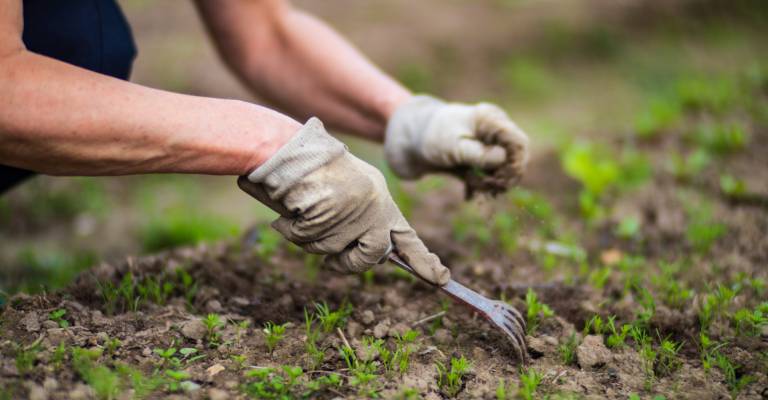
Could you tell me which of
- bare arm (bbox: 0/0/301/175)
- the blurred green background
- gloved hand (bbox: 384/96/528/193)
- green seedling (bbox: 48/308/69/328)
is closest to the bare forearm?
bare arm (bbox: 0/0/301/175)

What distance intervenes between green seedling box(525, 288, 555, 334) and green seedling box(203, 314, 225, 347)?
38.3 inches

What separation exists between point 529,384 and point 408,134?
3.94 feet

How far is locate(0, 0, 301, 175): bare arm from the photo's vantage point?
1.71 metres

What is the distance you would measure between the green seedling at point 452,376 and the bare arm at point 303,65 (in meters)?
1.18

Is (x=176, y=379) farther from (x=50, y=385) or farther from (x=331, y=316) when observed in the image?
(x=331, y=316)

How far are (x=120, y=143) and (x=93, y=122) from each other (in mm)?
87

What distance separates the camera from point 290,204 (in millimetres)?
1907

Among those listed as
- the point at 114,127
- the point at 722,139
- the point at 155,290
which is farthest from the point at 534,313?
the point at 722,139

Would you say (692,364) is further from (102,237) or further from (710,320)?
(102,237)

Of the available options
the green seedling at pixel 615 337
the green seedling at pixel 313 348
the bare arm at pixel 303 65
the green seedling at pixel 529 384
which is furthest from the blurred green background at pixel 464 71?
the green seedling at pixel 529 384

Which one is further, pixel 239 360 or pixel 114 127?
pixel 239 360

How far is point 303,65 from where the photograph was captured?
2859 millimetres

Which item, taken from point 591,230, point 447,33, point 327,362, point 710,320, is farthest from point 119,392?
point 447,33

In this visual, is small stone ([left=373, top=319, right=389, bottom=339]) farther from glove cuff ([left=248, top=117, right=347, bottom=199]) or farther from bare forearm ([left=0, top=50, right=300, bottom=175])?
bare forearm ([left=0, top=50, right=300, bottom=175])
